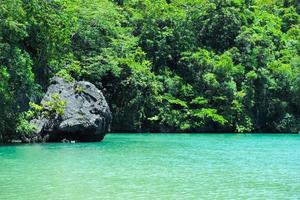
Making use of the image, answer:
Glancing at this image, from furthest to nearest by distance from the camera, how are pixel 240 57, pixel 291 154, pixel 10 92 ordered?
pixel 240 57, pixel 10 92, pixel 291 154

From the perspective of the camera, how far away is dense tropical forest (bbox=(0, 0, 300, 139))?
42062 millimetres

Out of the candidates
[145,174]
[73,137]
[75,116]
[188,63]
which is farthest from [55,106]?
[188,63]

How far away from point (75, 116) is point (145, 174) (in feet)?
45.1

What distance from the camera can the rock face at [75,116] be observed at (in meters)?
29.6

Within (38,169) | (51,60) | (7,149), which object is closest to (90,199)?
(38,169)

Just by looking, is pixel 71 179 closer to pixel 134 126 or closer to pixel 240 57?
pixel 134 126

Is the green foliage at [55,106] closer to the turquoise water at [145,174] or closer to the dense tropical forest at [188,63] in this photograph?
the turquoise water at [145,174]

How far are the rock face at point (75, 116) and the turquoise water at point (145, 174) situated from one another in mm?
4353

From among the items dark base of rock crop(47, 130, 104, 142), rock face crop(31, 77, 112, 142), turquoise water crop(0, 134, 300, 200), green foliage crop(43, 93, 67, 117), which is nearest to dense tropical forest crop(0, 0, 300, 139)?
rock face crop(31, 77, 112, 142)

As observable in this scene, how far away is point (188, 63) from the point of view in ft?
166

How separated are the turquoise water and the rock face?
14.3ft

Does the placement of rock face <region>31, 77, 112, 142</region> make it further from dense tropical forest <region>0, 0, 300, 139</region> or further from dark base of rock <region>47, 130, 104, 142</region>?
dense tropical forest <region>0, 0, 300, 139</region>

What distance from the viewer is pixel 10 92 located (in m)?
26.8

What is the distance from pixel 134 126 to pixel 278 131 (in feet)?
44.8
